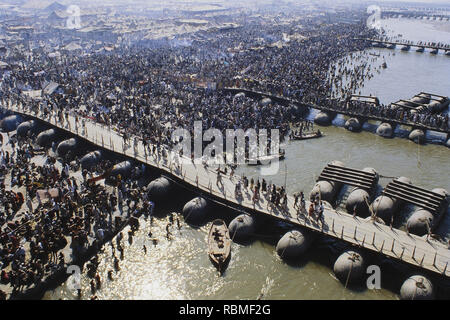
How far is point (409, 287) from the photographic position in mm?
20562

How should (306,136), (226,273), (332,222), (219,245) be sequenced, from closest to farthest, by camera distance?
(226,273) < (219,245) < (332,222) < (306,136)

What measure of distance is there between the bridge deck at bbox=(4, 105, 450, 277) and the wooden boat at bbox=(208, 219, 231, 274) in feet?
9.31

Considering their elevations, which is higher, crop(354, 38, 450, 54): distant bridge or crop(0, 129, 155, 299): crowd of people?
crop(354, 38, 450, 54): distant bridge

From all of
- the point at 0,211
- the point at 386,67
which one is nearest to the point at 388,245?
the point at 0,211

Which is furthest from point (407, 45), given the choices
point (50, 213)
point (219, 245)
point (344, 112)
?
point (50, 213)

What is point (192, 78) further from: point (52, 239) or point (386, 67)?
point (386, 67)

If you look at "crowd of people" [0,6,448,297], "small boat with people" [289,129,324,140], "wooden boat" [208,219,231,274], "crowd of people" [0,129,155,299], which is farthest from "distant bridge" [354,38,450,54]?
"crowd of people" [0,129,155,299]

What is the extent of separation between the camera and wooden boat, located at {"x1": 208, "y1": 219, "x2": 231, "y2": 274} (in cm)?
2408

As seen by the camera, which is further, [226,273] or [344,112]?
[344,112]

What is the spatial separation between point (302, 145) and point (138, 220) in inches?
924

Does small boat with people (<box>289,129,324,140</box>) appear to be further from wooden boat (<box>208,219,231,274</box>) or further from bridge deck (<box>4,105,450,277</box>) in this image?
wooden boat (<box>208,219,231,274</box>)

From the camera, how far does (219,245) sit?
82.5 ft

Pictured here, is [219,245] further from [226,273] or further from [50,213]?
[50,213]

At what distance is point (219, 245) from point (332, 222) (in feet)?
28.4
